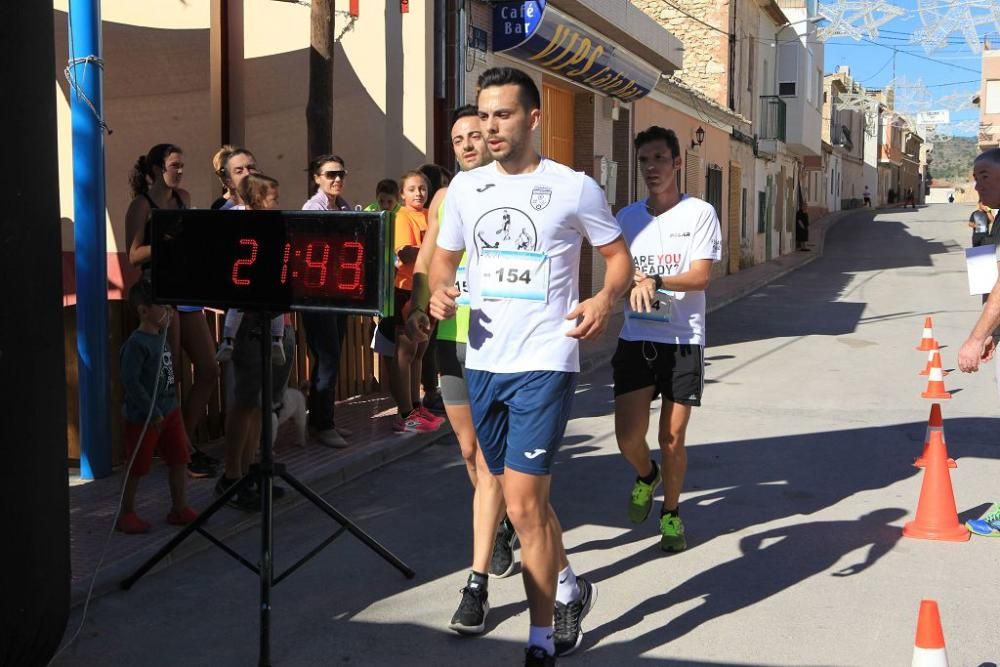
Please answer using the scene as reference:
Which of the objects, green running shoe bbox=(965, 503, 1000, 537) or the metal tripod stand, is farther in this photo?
green running shoe bbox=(965, 503, 1000, 537)

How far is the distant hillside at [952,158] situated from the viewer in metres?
171

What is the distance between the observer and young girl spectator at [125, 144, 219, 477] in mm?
6141

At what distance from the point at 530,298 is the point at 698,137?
22.8 meters

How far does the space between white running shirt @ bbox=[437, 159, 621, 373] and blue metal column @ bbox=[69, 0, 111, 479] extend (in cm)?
311

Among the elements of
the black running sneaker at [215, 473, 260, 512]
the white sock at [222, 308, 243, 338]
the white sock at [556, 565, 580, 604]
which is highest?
the white sock at [222, 308, 243, 338]

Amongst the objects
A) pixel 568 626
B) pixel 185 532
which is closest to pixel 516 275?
pixel 568 626

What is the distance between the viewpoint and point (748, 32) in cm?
3350

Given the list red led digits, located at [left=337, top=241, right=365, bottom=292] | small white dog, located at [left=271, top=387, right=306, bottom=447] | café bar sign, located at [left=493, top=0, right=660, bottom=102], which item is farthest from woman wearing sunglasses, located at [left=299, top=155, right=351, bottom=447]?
café bar sign, located at [left=493, top=0, right=660, bottom=102]

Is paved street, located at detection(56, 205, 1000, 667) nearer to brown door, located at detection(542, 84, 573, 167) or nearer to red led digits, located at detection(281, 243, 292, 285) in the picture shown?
red led digits, located at detection(281, 243, 292, 285)

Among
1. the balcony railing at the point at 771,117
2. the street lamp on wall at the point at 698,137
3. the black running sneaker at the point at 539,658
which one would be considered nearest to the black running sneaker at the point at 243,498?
the black running sneaker at the point at 539,658

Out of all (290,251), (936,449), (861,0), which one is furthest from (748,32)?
(290,251)

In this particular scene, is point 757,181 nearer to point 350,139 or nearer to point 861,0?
point 861,0

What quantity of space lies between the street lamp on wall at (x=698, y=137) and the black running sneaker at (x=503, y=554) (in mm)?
21570

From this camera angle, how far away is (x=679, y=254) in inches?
204
